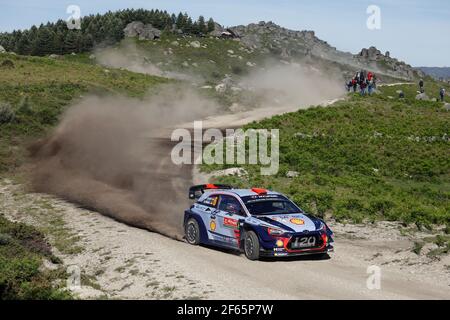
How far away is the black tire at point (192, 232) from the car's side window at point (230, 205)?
115 cm

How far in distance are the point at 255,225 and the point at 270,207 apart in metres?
1.33

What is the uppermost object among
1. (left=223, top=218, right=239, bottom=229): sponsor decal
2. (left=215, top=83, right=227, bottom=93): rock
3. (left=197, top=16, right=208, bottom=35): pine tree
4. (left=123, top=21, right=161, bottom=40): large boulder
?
(left=197, top=16, right=208, bottom=35): pine tree

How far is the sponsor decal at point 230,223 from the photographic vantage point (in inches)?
652

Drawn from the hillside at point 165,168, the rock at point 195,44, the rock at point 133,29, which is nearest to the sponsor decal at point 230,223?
the hillside at point 165,168

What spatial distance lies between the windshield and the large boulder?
93.2 m

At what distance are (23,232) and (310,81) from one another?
208 ft

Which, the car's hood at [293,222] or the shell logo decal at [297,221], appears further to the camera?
the shell logo decal at [297,221]

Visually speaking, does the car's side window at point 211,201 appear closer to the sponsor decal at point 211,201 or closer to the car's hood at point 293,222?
the sponsor decal at point 211,201

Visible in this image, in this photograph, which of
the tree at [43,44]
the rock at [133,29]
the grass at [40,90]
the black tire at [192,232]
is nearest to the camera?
the black tire at [192,232]

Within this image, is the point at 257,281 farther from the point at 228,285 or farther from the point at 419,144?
the point at 419,144

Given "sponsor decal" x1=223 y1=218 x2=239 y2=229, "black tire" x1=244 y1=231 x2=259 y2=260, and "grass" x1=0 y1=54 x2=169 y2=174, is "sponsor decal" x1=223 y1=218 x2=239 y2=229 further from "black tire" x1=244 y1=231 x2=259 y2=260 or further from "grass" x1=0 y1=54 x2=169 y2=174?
"grass" x1=0 y1=54 x2=169 y2=174

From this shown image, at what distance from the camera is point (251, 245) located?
15914mm

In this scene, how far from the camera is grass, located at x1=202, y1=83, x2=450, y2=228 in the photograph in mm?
23219

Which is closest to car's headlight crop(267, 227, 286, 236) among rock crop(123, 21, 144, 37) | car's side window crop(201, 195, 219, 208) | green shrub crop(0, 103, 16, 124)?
car's side window crop(201, 195, 219, 208)
